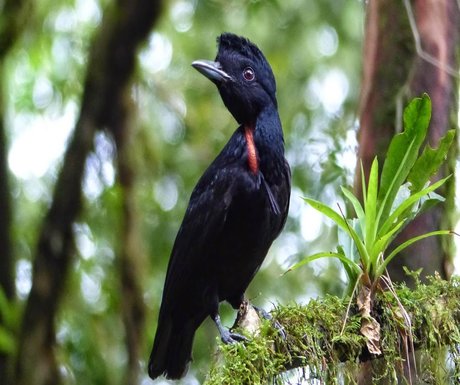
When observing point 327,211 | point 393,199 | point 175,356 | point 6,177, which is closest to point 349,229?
point 327,211

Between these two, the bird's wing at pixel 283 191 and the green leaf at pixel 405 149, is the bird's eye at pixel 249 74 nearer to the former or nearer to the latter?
the bird's wing at pixel 283 191

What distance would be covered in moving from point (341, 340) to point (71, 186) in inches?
39.9

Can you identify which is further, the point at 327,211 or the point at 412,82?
the point at 412,82

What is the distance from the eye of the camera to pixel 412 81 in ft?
11.2

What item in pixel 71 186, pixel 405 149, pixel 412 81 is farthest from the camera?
pixel 412 81

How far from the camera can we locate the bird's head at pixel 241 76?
3314 millimetres

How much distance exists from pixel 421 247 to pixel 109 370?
5.21ft

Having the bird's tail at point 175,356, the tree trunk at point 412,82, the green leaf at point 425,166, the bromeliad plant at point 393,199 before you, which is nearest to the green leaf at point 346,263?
the bromeliad plant at point 393,199

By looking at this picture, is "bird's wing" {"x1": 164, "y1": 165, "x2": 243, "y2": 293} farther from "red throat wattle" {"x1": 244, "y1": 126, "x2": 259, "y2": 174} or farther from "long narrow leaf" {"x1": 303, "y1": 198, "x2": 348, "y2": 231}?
"long narrow leaf" {"x1": 303, "y1": 198, "x2": 348, "y2": 231}

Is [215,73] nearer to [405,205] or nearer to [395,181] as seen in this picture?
[395,181]

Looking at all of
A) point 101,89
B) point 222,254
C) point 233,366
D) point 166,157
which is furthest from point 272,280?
point 233,366

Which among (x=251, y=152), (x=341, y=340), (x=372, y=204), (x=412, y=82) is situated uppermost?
(x=412, y=82)

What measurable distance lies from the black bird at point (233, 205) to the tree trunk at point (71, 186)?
12.1 inches

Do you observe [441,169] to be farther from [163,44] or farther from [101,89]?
[163,44]
